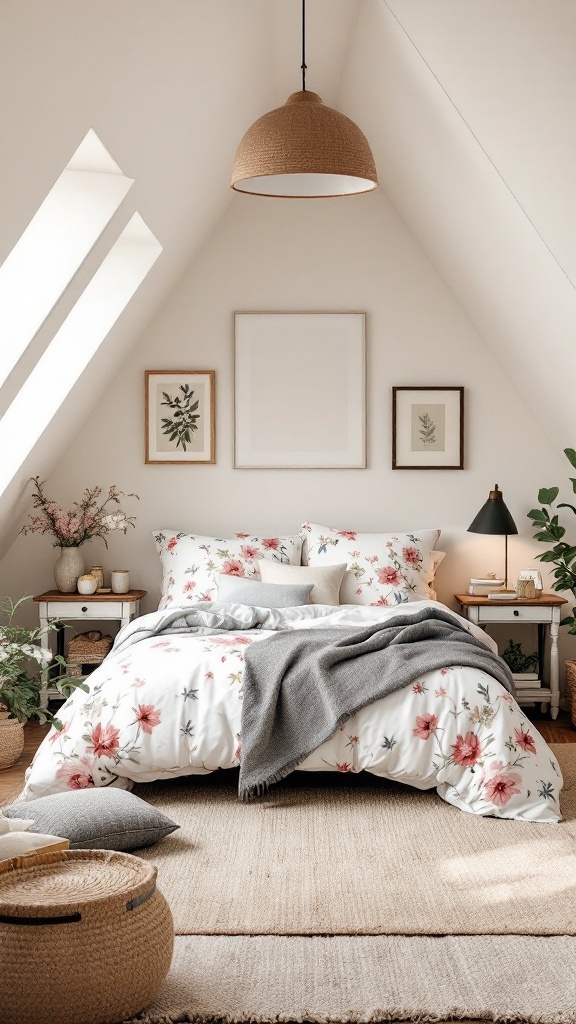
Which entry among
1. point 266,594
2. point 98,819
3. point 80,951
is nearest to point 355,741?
point 98,819

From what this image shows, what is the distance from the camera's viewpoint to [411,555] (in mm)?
5152

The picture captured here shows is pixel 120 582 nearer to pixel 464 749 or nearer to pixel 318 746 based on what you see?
pixel 318 746

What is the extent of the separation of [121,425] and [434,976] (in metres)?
3.76

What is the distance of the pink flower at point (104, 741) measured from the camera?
3.55 m

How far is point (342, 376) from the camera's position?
549 centimetres

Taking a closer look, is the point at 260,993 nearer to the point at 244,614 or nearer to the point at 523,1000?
the point at 523,1000

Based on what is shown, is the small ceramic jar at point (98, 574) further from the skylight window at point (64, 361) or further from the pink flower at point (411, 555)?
the pink flower at point (411, 555)

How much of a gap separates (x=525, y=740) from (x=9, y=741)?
2.12m

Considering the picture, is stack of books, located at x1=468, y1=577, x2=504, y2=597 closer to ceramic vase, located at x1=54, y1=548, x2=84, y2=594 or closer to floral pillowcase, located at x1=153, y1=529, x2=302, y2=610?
floral pillowcase, located at x1=153, y1=529, x2=302, y2=610

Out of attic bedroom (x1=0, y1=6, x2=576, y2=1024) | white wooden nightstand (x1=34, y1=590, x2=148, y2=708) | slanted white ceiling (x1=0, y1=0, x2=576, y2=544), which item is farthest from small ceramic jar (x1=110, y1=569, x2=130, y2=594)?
slanted white ceiling (x1=0, y1=0, x2=576, y2=544)

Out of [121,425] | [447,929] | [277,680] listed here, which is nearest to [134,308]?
[121,425]

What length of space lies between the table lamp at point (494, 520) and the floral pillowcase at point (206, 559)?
942mm

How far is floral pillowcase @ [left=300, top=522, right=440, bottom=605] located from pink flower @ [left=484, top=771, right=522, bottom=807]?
5.25ft

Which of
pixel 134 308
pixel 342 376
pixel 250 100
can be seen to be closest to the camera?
pixel 250 100
